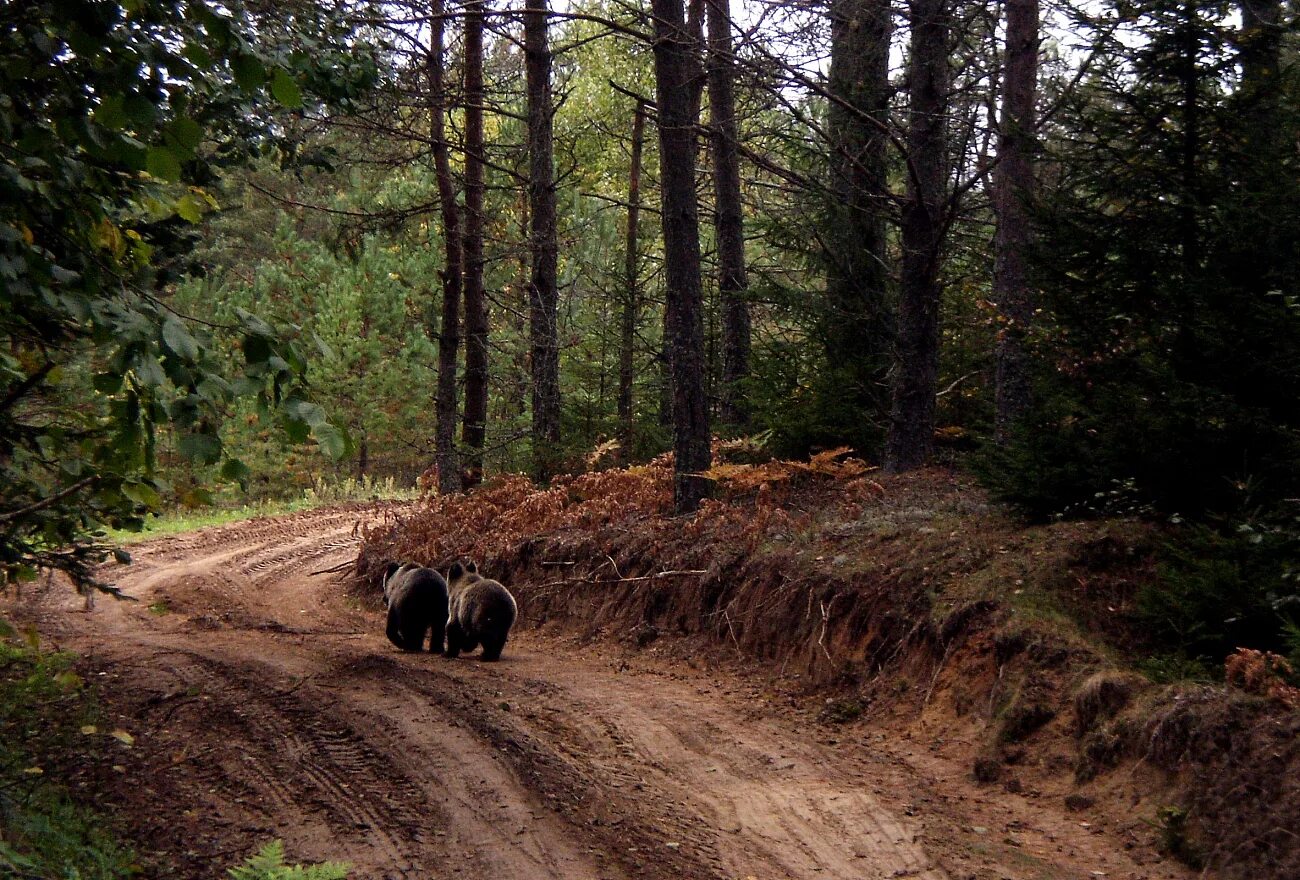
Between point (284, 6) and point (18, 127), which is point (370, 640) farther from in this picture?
point (18, 127)

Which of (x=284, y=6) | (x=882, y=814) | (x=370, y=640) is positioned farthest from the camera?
(x=370, y=640)

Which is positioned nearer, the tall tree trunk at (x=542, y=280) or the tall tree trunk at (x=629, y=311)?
the tall tree trunk at (x=542, y=280)

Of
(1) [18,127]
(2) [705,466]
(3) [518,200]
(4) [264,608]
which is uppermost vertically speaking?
(3) [518,200]

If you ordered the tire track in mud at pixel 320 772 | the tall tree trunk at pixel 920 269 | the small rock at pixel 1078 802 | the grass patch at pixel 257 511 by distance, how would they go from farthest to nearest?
the grass patch at pixel 257 511
the tall tree trunk at pixel 920 269
the small rock at pixel 1078 802
the tire track in mud at pixel 320 772

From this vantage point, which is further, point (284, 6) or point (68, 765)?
point (284, 6)

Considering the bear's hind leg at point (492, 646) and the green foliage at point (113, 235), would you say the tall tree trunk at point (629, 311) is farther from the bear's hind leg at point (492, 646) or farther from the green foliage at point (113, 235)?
the green foliage at point (113, 235)

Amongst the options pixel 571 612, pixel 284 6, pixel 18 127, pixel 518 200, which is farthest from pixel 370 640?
pixel 518 200

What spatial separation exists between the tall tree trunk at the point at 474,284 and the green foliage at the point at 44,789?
10.8 metres

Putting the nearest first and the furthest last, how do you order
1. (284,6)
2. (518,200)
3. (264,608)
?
(284,6), (264,608), (518,200)

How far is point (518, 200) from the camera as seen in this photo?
37.6 meters

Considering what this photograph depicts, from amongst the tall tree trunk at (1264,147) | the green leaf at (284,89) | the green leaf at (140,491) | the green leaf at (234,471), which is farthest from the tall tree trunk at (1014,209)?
the green leaf at (284,89)

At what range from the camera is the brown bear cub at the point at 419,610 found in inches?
489

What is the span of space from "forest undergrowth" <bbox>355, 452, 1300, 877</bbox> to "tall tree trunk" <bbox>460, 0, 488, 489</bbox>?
5.10 metres

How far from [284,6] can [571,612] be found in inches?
309
